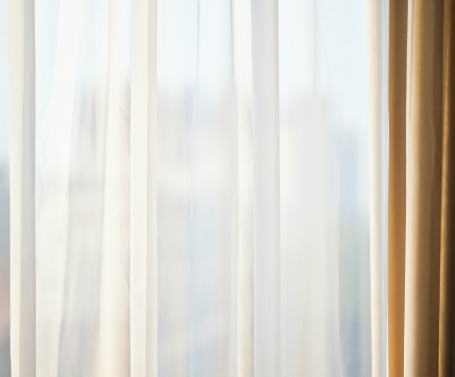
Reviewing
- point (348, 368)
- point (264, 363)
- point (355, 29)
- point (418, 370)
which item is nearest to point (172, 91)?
point (355, 29)

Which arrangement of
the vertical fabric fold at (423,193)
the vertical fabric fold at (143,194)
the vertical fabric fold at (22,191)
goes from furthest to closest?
the vertical fabric fold at (423,193), the vertical fabric fold at (143,194), the vertical fabric fold at (22,191)

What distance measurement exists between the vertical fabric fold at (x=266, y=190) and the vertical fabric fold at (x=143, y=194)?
0.78 feet

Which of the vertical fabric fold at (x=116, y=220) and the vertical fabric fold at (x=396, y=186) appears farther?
the vertical fabric fold at (x=396, y=186)

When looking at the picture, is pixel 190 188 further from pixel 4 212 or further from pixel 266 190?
pixel 4 212

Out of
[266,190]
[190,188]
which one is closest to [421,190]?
[266,190]

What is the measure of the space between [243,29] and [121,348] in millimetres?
797

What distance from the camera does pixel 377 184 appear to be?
121 centimetres

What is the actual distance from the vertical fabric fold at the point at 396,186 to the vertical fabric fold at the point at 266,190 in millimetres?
337

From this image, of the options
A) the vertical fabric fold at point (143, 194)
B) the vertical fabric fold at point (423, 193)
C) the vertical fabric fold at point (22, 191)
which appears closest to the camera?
the vertical fabric fold at point (22, 191)

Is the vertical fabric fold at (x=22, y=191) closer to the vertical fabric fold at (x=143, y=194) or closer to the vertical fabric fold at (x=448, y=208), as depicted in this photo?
the vertical fabric fold at (x=143, y=194)

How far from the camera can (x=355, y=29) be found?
4.07 ft

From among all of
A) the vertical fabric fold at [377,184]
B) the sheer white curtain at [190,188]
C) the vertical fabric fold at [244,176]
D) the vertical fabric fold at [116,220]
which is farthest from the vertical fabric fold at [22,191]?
the vertical fabric fold at [377,184]

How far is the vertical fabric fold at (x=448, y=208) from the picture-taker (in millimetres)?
1210

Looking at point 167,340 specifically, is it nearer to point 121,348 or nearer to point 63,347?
point 121,348
